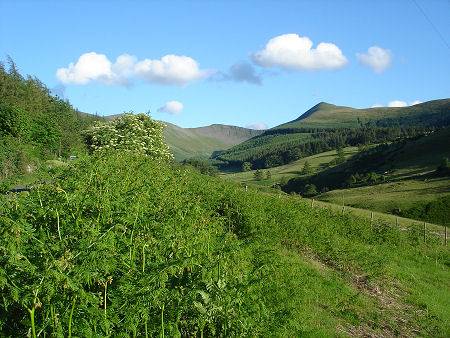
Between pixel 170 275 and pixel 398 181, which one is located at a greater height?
pixel 170 275

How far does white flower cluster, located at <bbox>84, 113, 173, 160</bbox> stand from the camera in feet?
111

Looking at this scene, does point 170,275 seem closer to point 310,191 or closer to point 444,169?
point 444,169

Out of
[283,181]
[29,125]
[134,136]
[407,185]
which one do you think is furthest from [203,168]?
[283,181]

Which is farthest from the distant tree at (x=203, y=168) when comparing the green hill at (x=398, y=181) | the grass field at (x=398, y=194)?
the green hill at (x=398, y=181)

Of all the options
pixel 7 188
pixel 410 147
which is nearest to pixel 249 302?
pixel 7 188

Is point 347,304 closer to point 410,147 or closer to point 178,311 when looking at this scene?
point 178,311

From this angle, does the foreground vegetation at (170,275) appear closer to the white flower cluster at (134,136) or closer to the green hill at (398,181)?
the white flower cluster at (134,136)

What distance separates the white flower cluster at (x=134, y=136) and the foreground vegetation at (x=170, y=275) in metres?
14.1

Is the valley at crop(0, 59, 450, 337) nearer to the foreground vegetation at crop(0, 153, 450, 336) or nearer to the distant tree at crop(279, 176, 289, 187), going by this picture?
the foreground vegetation at crop(0, 153, 450, 336)

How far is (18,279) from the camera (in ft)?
16.7

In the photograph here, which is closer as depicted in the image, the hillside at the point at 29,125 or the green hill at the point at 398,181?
the hillside at the point at 29,125

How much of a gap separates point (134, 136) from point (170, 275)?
91.1 feet

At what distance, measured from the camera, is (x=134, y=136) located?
34031mm

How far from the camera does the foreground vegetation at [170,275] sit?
526 cm
